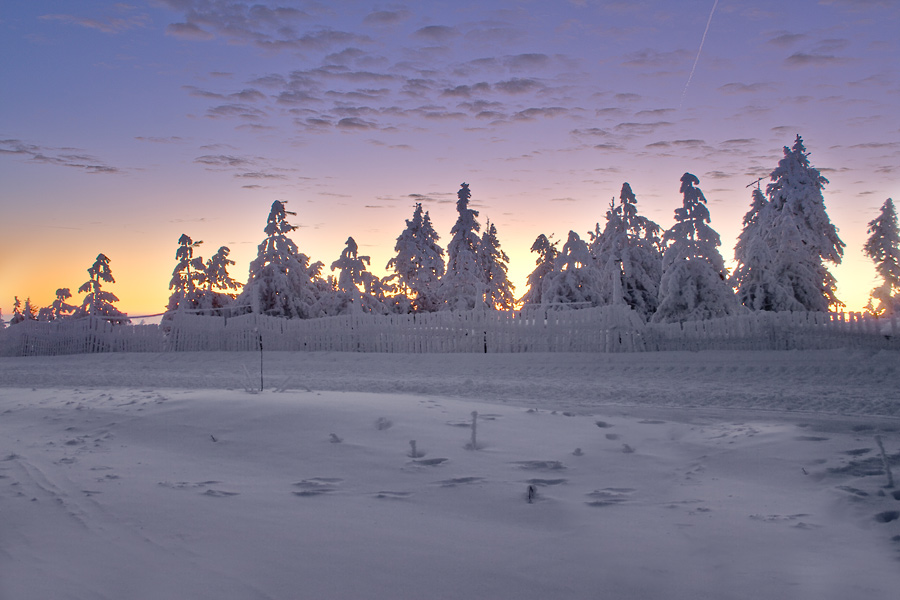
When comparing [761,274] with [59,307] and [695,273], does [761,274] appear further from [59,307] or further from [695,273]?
[59,307]

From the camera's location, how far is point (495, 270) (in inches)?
1571

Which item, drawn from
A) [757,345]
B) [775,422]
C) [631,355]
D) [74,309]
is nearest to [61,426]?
[775,422]

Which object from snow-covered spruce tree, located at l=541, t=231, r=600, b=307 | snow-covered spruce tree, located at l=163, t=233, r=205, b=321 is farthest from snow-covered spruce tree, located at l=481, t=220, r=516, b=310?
snow-covered spruce tree, located at l=163, t=233, r=205, b=321

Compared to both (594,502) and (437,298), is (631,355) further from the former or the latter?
(437,298)

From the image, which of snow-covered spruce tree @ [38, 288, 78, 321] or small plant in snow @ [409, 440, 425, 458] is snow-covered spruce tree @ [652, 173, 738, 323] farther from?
snow-covered spruce tree @ [38, 288, 78, 321]

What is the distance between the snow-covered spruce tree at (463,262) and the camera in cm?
3397

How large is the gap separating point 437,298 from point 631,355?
20.9m

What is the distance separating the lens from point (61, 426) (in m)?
6.57

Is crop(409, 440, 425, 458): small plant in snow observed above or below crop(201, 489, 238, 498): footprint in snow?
above

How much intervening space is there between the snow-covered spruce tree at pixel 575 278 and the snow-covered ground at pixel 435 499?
2186cm

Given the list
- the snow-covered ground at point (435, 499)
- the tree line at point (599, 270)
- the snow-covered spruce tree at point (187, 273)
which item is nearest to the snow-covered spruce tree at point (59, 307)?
the tree line at point (599, 270)

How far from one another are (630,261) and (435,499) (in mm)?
27882

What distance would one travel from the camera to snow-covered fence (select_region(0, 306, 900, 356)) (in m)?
15.1

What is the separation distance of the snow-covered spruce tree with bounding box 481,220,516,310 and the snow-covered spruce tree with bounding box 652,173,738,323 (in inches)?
699
